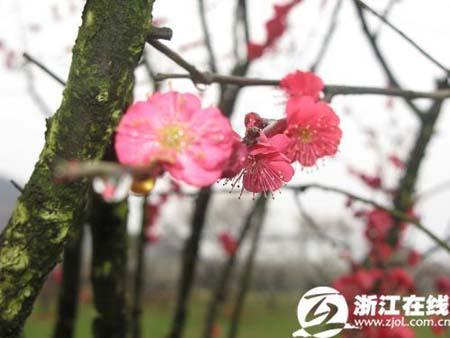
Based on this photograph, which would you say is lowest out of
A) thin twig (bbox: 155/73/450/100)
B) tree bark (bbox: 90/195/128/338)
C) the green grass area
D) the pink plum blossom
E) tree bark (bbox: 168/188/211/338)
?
the pink plum blossom

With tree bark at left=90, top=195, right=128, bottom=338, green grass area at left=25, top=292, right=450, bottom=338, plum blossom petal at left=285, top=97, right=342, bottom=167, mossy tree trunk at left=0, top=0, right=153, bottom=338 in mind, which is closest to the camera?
mossy tree trunk at left=0, top=0, right=153, bottom=338

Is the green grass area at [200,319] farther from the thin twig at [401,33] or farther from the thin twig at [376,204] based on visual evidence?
the thin twig at [401,33]

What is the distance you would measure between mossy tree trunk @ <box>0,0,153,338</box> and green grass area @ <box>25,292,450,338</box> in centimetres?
622

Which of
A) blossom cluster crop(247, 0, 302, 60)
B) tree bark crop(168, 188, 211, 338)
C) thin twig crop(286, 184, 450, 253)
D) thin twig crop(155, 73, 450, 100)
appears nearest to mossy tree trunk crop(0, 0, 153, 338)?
thin twig crop(155, 73, 450, 100)

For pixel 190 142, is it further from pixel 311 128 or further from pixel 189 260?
pixel 189 260

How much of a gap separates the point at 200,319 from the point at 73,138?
10.0 m

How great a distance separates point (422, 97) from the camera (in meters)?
1.04

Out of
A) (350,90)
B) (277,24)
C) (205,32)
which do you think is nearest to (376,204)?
(350,90)

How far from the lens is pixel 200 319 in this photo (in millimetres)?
10234

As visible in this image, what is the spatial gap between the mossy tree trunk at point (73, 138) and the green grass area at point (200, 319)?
6.22 meters

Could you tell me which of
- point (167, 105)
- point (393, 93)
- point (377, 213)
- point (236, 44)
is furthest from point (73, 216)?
point (377, 213)

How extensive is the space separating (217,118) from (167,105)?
6 cm

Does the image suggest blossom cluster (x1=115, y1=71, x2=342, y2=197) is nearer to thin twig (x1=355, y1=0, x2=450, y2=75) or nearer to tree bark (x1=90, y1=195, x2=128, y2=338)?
thin twig (x1=355, y1=0, x2=450, y2=75)

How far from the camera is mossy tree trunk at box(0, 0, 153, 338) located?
656 millimetres
